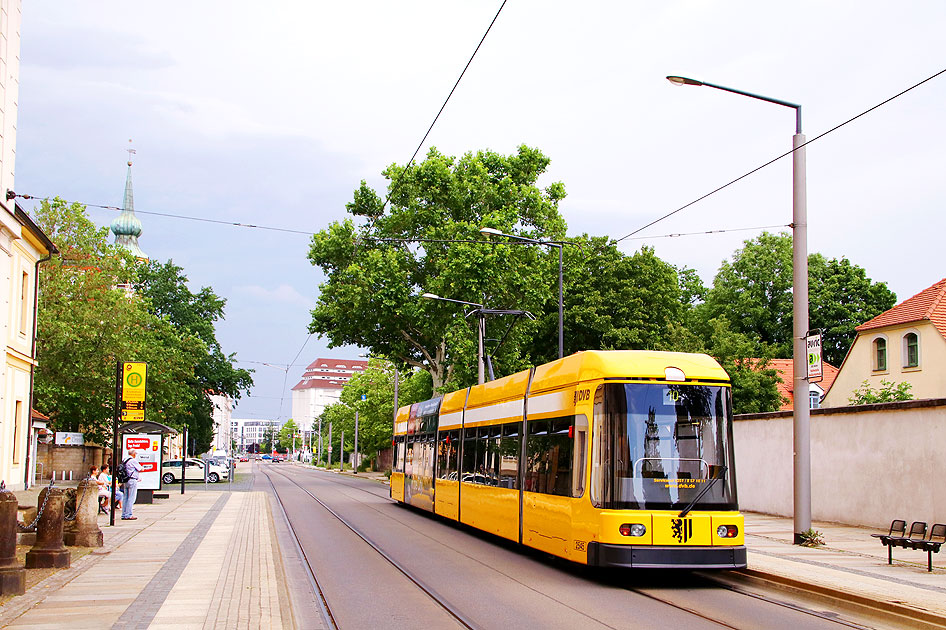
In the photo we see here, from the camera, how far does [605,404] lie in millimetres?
12539

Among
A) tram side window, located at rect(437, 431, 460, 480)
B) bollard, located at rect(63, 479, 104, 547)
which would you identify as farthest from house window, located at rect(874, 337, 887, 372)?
bollard, located at rect(63, 479, 104, 547)

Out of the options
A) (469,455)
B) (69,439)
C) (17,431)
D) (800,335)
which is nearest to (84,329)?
(69,439)

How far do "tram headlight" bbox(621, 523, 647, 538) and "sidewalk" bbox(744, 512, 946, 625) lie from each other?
1853mm

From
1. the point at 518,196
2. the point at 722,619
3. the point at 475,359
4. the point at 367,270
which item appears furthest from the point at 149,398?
the point at 722,619

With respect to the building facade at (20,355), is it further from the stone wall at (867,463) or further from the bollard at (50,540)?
the stone wall at (867,463)

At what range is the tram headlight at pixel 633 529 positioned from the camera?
1189cm

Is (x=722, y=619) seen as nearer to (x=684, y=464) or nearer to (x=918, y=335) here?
(x=684, y=464)

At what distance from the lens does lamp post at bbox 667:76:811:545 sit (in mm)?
16656

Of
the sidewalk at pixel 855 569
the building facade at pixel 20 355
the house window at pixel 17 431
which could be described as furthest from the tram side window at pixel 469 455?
the house window at pixel 17 431

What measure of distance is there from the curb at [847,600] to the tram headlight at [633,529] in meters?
1.76

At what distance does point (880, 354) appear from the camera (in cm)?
4206

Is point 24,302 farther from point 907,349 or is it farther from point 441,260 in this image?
point 907,349

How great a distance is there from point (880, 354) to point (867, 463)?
2343 centimetres

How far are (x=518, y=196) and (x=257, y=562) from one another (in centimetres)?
3282
